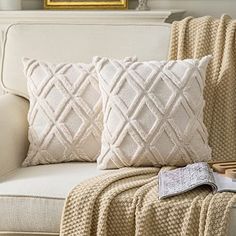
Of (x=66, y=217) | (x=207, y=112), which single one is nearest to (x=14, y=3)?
(x=207, y=112)

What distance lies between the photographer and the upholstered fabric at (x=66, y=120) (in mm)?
2361

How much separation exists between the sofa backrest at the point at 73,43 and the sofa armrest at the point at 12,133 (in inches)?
3.5

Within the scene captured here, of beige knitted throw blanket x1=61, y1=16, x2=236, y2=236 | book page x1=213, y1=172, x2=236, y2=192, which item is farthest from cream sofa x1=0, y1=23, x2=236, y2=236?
book page x1=213, y1=172, x2=236, y2=192

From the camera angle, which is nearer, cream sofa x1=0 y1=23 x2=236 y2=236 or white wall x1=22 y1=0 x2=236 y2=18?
cream sofa x1=0 y1=23 x2=236 y2=236

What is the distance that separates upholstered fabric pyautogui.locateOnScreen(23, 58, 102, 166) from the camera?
7.75 ft

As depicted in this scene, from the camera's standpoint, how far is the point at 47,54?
260cm

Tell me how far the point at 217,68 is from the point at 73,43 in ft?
1.85

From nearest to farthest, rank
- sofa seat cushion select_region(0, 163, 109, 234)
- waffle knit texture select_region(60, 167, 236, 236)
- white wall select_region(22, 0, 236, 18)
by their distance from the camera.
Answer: waffle knit texture select_region(60, 167, 236, 236), sofa seat cushion select_region(0, 163, 109, 234), white wall select_region(22, 0, 236, 18)

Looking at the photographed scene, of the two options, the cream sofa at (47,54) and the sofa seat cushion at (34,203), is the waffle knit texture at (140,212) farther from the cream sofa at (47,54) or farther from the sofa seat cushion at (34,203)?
the cream sofa at (47,54)

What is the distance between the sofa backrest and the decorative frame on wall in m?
0.59

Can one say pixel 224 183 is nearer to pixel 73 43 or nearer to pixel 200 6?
pixel 73 43

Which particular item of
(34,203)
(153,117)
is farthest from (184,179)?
(34,203)

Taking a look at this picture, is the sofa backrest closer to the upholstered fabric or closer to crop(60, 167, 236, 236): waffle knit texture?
the upholstered fabric

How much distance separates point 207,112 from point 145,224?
66 centimetres
